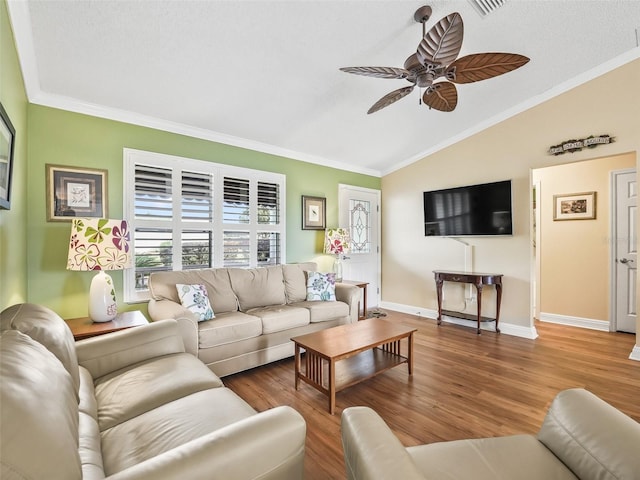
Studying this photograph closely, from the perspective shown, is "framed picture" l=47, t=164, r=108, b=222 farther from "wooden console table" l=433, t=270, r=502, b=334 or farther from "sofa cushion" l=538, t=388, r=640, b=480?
"wooden console table" l=433, t=270, r=502, b=334

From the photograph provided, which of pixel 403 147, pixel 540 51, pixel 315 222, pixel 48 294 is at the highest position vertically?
pixel 540 51

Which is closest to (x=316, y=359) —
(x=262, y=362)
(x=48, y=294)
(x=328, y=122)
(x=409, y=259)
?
(x=262, y=362)

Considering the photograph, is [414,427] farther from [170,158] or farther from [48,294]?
[170,158]

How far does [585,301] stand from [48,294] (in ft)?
20.1

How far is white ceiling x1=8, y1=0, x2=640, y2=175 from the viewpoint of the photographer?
2.00 meters

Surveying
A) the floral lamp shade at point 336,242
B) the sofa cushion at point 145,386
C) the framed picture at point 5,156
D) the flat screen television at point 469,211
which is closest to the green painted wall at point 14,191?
the framed picture at point 5,156

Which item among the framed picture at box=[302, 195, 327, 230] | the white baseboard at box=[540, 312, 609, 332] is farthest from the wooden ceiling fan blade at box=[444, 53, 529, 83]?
the white baseboard at box=[540, 312, 609, 332]

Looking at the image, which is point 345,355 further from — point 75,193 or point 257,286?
point 75,193

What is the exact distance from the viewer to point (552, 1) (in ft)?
7.43

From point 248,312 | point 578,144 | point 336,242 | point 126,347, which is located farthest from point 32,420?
point 578,144

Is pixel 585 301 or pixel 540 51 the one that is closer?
pixel 540 51

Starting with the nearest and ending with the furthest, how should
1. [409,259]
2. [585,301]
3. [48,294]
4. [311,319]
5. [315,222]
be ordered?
[48,294], [311,319], [585,301], [315,222], [409,259]

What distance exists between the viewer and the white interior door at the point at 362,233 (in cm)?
489

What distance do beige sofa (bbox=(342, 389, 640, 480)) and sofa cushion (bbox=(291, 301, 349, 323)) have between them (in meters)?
2.11
